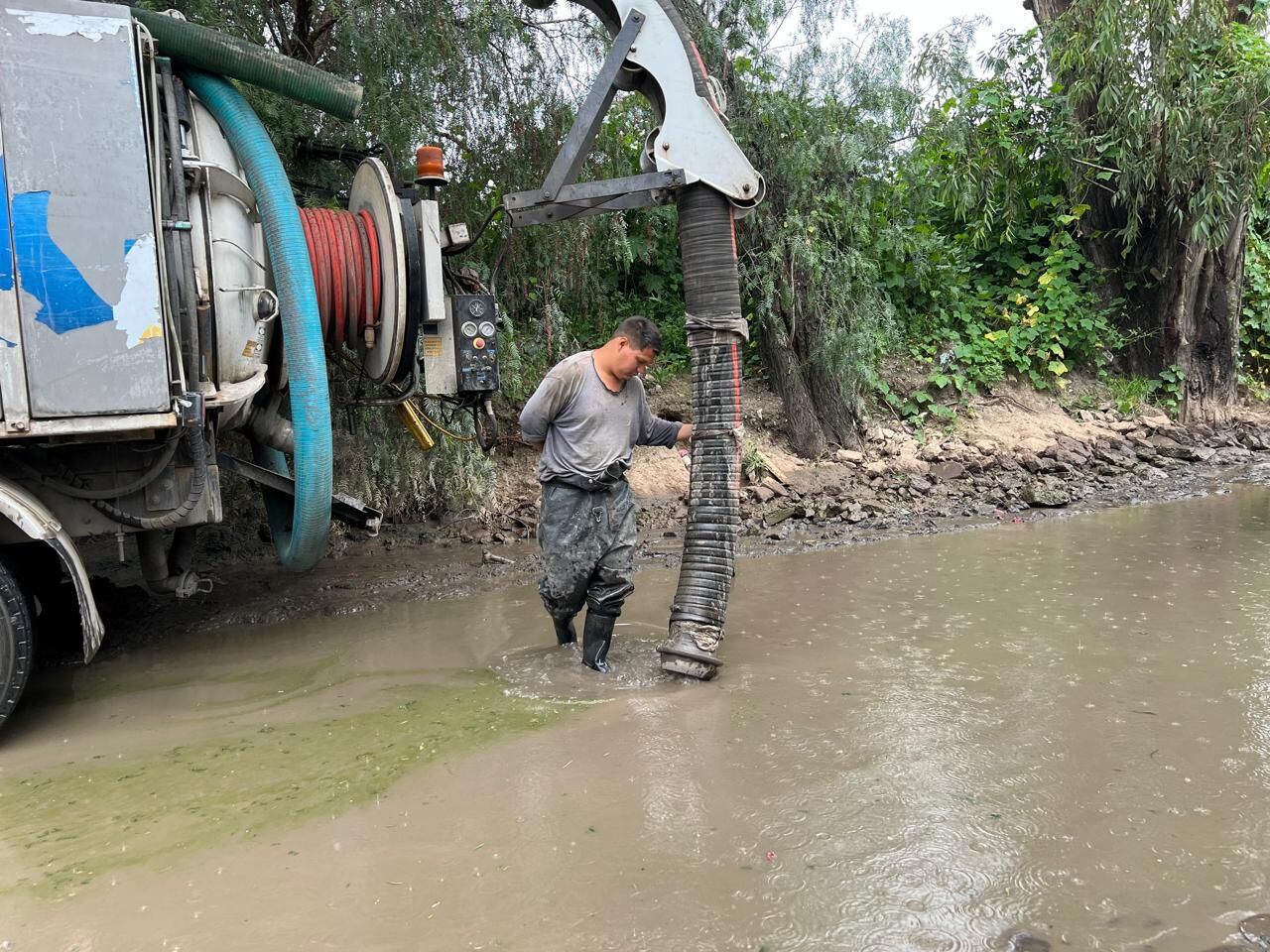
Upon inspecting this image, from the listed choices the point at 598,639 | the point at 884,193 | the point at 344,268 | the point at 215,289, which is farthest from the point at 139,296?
the point at 884,193

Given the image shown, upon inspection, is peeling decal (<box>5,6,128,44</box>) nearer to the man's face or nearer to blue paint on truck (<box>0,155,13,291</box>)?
blue paint on truck (<box>0,155,13,291</box>)

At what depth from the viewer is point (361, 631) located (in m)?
5.25

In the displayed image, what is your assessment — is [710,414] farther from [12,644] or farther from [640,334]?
[12,644]

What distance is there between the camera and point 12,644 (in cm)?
378

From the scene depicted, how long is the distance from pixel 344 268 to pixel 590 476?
152 centimetres

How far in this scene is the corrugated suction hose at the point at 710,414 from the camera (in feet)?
14.6

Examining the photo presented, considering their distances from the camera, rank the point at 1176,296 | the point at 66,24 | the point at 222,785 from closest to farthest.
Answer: the point at 222,785 → the point at 66,24 → the point at 1176,296

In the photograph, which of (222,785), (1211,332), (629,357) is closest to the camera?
(222,785)

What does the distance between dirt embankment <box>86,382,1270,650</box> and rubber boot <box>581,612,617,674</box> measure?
1.73m

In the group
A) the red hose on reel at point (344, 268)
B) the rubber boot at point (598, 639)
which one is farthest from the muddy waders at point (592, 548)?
the red hose on reel at point (344, 268)

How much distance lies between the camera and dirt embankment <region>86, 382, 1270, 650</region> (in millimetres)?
6004

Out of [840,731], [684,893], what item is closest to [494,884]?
[684,893]

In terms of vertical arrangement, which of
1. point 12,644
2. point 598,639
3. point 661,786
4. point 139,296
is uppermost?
point 139,296

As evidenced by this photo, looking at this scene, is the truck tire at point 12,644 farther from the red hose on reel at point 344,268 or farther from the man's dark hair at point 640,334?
the man's dark hair at point 640,334
